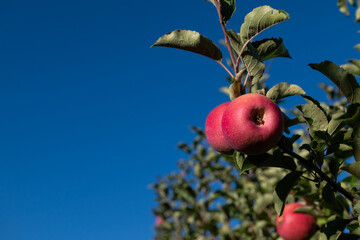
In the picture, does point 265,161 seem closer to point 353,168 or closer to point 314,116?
point 314,116

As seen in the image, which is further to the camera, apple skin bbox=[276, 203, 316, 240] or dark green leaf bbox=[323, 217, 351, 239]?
apple skin bbox=[276, 203, 316, 240]

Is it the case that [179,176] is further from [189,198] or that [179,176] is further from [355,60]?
[355,60]

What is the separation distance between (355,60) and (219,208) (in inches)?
142

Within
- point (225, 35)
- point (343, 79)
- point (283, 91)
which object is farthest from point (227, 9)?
point (343, 79)

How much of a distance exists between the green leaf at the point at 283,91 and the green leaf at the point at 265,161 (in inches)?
10.5

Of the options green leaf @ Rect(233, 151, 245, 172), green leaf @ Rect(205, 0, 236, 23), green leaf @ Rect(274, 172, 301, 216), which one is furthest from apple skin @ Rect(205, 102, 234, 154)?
green leaf @ Rect(205, 0, 236, 23)

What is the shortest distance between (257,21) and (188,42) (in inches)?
12.1

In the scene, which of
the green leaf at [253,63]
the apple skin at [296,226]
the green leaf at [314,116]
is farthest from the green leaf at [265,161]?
the apple skin at [296,226]

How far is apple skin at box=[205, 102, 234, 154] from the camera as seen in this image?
153 centimetres

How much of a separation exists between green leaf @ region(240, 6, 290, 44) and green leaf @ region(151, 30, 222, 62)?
161mm

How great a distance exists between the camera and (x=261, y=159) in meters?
1.51

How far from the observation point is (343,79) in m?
1.42

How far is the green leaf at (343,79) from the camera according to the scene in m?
1.41

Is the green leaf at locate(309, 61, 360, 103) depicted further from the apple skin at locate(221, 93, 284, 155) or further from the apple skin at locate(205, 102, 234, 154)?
the apple skin at locate(205, 102, 234, 154)
